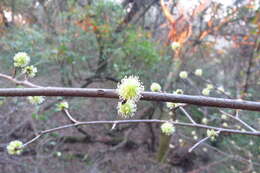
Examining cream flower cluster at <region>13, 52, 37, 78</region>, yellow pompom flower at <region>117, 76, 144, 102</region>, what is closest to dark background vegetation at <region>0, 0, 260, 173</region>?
cream flower cluster at <region>13, 52, 37, 78</region>

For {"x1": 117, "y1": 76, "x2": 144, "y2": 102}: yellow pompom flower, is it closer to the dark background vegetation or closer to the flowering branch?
the flowering branch

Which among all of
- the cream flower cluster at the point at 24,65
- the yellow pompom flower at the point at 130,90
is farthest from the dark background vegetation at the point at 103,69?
the yellow pompom flower at the point at 130,90

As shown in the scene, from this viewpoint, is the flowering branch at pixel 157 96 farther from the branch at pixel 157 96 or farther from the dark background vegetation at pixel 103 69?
the dark background vegetation at pixel 103 69

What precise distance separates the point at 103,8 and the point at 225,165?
3.78m

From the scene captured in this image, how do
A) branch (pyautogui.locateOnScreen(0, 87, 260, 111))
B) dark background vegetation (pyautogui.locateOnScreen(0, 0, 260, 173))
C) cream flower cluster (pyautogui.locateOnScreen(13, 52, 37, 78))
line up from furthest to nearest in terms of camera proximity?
dark background vegetation (pyautogui.locateOnScreen(0, 0, 260, 173)) < cream flower cluster (pyautogui.locateOnScreen(13, 52, 37, 78)) < branch (pyautogui.locateOnScreen(0, 87, 260, 111))

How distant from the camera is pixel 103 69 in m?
3.71

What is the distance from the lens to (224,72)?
588 centimetres

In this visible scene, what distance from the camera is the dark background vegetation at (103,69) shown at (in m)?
3.12

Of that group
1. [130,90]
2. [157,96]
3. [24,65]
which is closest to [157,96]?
[157,96]

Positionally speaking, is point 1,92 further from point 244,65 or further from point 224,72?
point 224,72

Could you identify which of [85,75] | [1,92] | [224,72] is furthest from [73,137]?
[224,72]

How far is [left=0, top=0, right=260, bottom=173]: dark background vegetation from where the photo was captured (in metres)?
3.12

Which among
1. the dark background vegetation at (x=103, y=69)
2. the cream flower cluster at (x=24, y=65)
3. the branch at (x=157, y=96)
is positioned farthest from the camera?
the dark background vegetation at (x=103, y=69)

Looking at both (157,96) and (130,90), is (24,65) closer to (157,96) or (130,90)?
(130,90)
